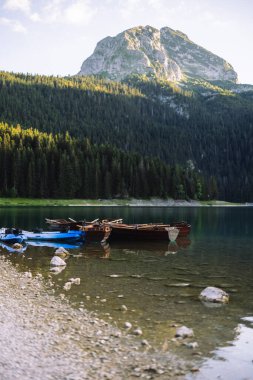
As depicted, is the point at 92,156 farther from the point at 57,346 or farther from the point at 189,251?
the point at 57,346

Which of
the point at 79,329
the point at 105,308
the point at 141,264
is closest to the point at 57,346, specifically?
the point at 79,329

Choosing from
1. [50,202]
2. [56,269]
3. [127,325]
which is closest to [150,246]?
[56,269]

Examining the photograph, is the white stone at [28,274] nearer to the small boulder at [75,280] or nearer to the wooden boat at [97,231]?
the small boulder at [75,280]

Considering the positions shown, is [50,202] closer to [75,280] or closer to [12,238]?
[12,238]

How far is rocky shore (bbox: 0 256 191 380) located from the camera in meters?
11.9

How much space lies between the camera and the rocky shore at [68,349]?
11914mm

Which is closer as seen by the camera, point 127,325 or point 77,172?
point 127,325

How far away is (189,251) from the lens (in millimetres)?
42000

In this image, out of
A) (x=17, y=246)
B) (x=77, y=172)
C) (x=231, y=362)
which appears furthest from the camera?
(x=77, y=172)

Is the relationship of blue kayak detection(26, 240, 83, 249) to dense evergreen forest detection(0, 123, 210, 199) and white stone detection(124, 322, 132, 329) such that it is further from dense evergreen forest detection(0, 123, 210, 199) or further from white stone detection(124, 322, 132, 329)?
dense evergreen forest detection(0, 123, 210, 199)

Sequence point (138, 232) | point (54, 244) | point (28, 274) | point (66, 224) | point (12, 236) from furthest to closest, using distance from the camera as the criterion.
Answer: point (66, 224)
point (138, 232)
point (54, 244)
point (12, 236)
point (28, 274)

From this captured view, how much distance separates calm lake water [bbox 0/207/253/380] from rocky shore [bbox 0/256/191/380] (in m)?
0.90

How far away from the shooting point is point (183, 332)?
15.5m

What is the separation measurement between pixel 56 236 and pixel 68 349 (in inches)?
1387
